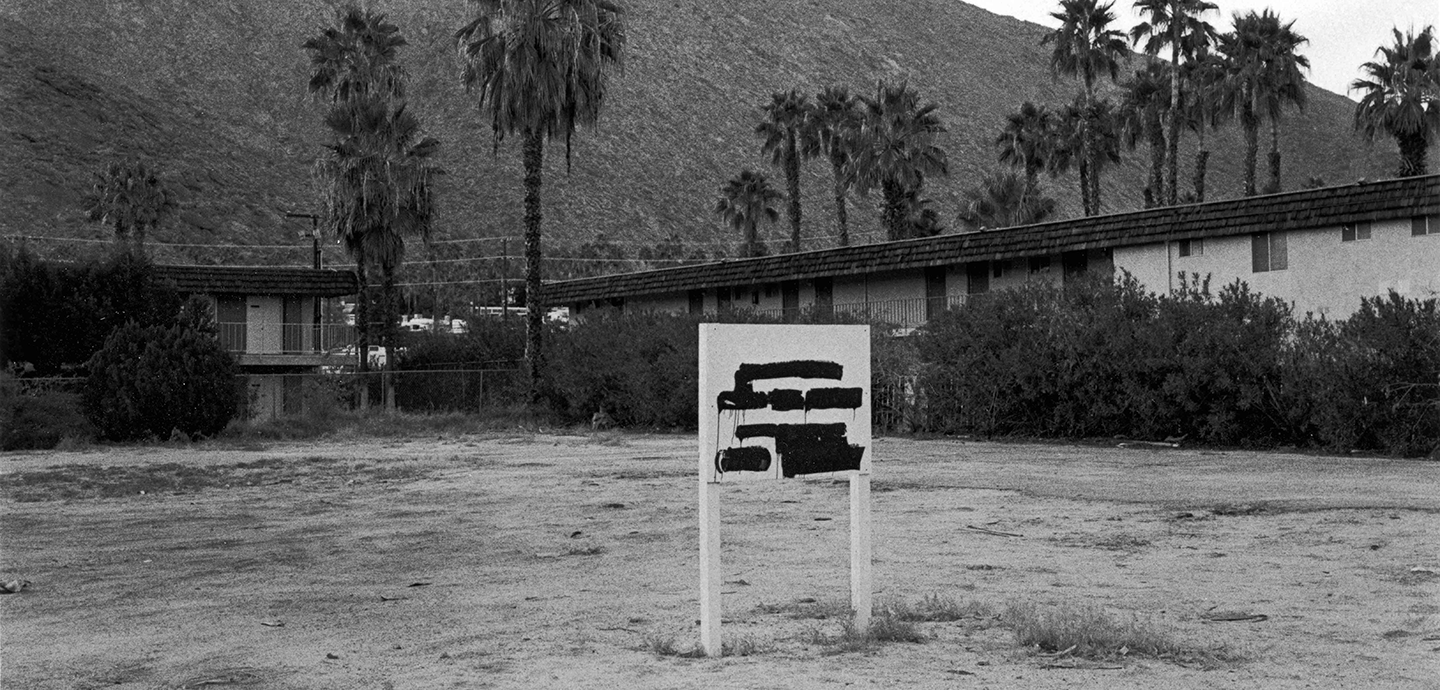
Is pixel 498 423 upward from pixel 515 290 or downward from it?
downward

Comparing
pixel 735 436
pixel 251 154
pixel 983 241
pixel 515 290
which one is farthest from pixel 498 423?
pixel 251 154

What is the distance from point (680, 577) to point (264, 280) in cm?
4961

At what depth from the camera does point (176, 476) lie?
84.5 ft

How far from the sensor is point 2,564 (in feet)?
46.9

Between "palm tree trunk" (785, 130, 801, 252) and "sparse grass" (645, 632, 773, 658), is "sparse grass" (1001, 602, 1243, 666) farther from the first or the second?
"palm tree trunk" (785, 130, 801, 252)

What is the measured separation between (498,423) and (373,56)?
32.1 meters

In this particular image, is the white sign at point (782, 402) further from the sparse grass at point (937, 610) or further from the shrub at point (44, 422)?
the shrub at point (44, 422)

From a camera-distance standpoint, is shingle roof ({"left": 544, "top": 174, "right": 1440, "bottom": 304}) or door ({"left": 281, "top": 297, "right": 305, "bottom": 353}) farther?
door ({"left": 281, "top": 297, "right": 305, "bottom": 353})

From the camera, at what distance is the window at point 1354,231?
3878 cm

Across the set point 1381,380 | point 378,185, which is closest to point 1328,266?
point 1381,380

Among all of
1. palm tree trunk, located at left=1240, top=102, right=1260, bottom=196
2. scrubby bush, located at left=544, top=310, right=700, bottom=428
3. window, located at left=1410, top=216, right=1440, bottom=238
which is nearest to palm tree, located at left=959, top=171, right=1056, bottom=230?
palm tree trunk, located at left=1240, top=102, right=1260, bottom=196

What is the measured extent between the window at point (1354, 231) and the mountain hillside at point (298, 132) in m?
79.6

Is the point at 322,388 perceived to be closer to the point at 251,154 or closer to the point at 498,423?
the point at 498,423

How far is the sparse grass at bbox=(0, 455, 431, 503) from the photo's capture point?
2303cm
